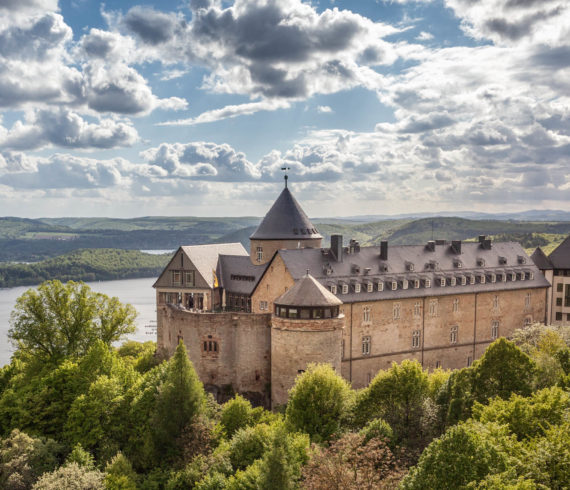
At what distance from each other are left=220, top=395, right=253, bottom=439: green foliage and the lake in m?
57.3

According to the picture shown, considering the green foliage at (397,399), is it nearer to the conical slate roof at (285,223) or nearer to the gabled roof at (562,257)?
the conical slate roof at (285,223)

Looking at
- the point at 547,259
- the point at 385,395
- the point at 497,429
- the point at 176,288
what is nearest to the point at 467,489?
the point at 497,429

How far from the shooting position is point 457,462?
973 inches

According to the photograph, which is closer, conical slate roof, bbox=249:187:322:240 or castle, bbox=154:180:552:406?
castle, bbox=154:180:552:406

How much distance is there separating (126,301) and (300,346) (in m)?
107

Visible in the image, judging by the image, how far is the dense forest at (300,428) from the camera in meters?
25.7

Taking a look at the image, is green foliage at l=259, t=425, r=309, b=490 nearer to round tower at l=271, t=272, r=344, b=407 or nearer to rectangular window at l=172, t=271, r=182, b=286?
round tower at l=271, t=272, r=344, b=407

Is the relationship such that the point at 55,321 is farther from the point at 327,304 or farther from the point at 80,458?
the point at 327,304

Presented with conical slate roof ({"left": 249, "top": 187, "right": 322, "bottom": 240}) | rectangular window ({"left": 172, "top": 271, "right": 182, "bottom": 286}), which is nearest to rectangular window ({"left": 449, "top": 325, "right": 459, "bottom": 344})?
conical slate roof ({"left": 249, "top": 187, "right": 322, "bottom": 240})

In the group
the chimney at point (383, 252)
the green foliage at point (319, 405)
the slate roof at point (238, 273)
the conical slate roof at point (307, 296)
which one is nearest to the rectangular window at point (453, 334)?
the chimney at point (383, 252)

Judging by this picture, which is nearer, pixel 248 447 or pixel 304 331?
pixel 248 447

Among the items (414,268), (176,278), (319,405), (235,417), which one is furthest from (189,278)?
(319,405)

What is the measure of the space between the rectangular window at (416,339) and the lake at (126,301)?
58370 mm

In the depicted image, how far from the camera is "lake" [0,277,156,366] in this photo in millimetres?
106113
